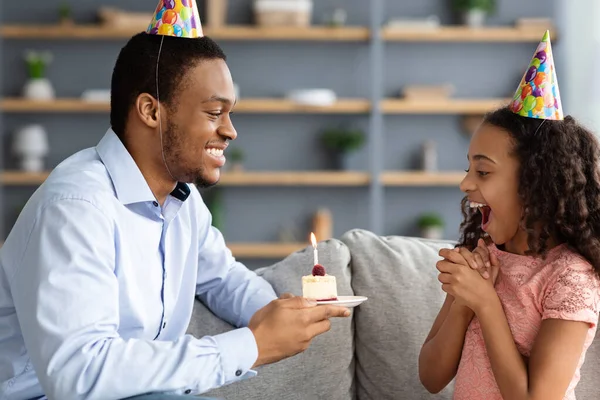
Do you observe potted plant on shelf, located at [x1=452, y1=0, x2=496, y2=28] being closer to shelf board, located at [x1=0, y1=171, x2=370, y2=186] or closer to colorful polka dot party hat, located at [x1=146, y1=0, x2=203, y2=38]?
shelf board, located at [x1=0, y1=171, x2=370, y2=186]

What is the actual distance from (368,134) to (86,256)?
4486 mm

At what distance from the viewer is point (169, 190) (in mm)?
2033

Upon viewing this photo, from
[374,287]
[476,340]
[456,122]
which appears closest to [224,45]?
[456,122]

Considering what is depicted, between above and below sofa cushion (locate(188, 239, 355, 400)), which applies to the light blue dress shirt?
above

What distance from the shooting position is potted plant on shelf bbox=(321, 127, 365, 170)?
5809 mm

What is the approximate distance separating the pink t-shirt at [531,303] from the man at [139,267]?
0.35m

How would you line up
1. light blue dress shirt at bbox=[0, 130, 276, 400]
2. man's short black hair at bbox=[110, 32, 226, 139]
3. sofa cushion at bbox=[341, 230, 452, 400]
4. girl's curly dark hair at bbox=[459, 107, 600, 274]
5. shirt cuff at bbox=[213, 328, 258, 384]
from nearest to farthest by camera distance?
light blue dress shirt at bbox=[0, 130, 276, 400] < shirt cuff at bbox=[213, 328, 258, 384] < girl's curly dark hair at bbox=[459, 107, 600, 274] < man's short black hair at bbox=[110, 32, 226, 139] < sofa cushion at bbox=[341, 230, 452, 400]

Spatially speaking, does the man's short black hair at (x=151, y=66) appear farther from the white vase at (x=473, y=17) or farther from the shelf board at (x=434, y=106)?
the white vase at (x=473, y=17)

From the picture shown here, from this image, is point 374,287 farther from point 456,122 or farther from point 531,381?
point 456,122

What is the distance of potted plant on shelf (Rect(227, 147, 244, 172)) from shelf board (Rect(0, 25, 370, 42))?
77 centimetres

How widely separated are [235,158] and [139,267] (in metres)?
3.99

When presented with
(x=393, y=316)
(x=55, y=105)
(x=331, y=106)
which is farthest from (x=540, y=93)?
(x=55, y=105)

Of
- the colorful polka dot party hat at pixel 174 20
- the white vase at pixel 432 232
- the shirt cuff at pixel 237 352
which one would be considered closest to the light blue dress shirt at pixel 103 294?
the shirt cuff at pixel 237 352

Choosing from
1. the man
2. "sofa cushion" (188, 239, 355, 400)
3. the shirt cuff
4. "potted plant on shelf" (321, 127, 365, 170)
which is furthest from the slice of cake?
"potted plant on shelf" (321, 127, 365, 170)
